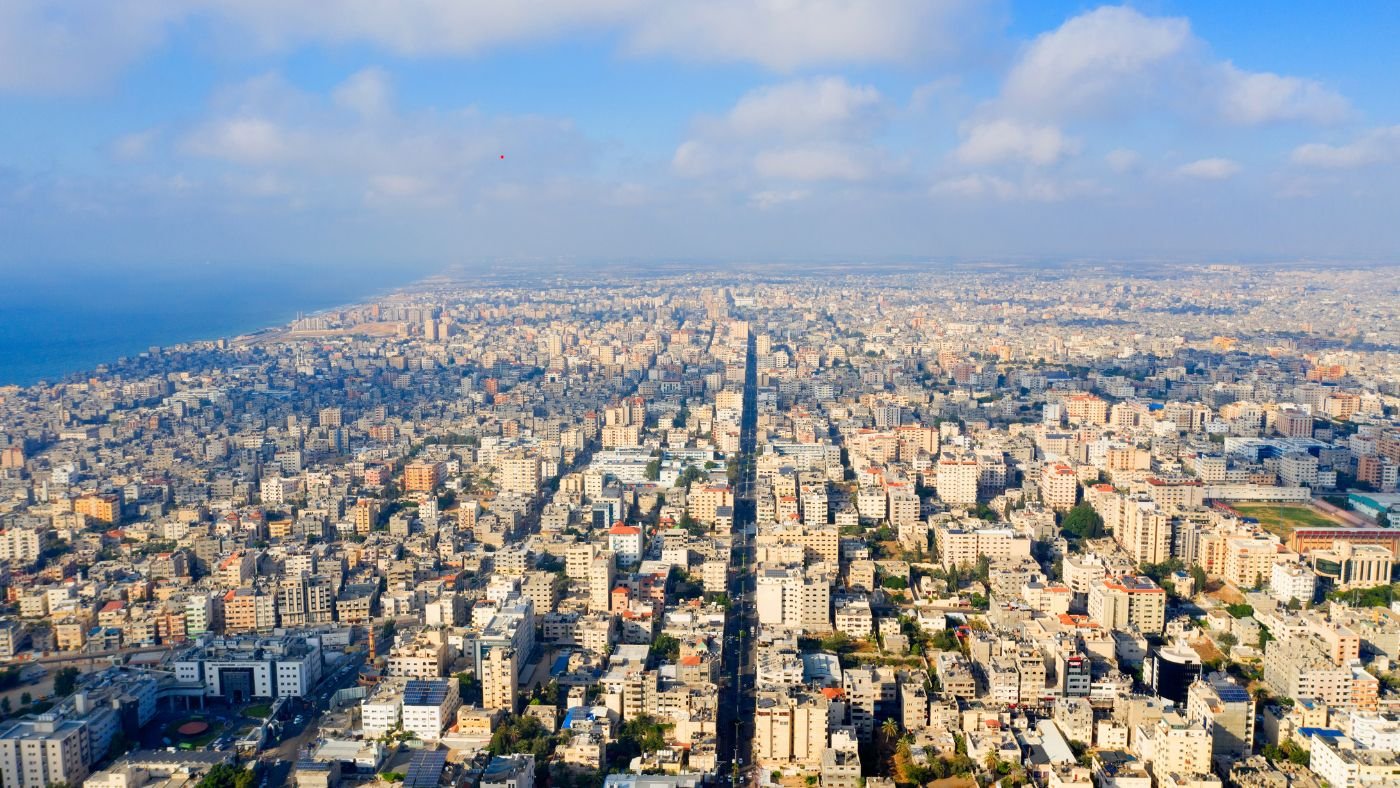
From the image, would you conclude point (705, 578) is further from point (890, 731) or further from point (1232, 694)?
point (1232, 694)

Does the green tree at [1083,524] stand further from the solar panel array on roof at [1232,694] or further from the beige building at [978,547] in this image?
the solar panel array on roof at [1232,694]

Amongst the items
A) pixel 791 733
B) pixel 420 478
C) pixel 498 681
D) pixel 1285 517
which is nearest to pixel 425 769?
pixel 498 681

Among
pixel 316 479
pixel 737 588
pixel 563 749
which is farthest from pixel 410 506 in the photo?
pixel 563 749

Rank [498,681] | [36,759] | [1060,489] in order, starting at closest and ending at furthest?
[36,759] < [498,681] < [1060,489]

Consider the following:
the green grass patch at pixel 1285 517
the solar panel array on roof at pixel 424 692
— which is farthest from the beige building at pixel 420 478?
the green grass patch at pixel 1285 517

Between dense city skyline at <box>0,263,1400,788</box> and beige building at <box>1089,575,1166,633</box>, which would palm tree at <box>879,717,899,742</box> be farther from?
beige building at <box>1089,575,1166,633</box>

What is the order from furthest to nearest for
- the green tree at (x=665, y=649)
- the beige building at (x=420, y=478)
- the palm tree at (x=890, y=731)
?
1. the beige building at (x=420, y=478)
2. the green tree at (x=665, y=649)
3. the palm tree at (x=890, y=731)
